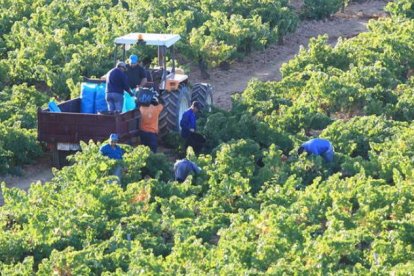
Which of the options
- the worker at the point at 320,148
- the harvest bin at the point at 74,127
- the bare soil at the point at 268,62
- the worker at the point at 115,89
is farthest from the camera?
the bare soil at the point at 268,62

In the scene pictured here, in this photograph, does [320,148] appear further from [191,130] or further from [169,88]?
[169,88]

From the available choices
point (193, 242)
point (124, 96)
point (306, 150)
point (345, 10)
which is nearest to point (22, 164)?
point (124, 96)

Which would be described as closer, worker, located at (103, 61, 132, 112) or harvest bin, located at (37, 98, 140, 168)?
harvest bin, located at (37, 98, 140, 168)

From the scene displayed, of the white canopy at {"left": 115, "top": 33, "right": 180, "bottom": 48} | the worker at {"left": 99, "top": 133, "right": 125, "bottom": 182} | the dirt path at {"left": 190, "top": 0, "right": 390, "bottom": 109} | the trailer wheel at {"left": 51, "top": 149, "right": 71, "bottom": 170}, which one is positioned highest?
the white canopy at {"left": 115, "top": 33, "right": 180, "bottom": 48}

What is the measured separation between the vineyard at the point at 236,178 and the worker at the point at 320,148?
15 cm

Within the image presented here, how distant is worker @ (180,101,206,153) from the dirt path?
10.7 feet

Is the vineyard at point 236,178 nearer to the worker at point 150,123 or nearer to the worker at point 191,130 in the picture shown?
the worker at point 191,130

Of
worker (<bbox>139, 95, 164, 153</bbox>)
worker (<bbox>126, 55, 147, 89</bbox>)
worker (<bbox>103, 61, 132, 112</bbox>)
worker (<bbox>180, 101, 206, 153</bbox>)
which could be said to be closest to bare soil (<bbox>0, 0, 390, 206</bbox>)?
worker (<bbox>103, 61, 132, 112</bbox>)

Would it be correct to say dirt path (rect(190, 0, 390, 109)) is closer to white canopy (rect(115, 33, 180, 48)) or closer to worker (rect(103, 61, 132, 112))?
white canopy (rect(115, 33, 180, 48))

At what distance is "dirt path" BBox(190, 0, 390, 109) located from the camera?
22083 millimetres

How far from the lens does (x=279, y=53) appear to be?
25.3 meters

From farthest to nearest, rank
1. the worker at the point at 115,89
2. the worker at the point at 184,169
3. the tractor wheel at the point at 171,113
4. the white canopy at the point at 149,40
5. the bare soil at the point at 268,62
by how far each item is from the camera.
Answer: the white canopy at the point at 149,40 < the tractor wheel at the point at 171,113 < the bare soil at the point at 268,62 < the worker at the point at 115,89 < the worker at the point at 184,169

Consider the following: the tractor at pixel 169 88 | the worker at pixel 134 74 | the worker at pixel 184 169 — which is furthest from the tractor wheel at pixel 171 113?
the worker at pixel 184 169

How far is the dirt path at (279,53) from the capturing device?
22.1 meters
